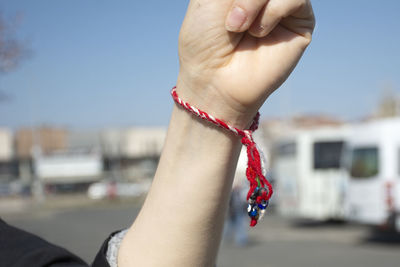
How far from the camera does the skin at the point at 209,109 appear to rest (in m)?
0.96

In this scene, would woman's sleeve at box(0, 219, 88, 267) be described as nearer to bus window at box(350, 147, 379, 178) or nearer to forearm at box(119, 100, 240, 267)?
forearm at box(119, 100, 240, 267)

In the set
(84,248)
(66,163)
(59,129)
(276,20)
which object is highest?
(59,129)

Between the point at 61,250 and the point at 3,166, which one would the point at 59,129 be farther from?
the point at 61,250

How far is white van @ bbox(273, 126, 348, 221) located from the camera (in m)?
15.1

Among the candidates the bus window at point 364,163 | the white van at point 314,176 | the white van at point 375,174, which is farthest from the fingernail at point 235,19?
the white van at point 314,176

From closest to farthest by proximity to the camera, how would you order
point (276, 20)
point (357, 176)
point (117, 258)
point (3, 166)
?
point (276, 20), point (117, 258), point (357, 176), point (3, 166)

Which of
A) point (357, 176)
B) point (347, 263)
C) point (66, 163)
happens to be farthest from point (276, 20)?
point (66, 163)

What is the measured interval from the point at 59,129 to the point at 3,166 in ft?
21.3

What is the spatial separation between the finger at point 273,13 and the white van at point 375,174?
35.4ft

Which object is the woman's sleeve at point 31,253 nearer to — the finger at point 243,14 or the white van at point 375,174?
the finger at point 243,14

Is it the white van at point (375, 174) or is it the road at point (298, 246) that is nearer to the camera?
the road at point (298, 246)

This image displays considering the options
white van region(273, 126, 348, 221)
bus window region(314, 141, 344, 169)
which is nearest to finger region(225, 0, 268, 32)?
white van region(273, 126, 348, 221)

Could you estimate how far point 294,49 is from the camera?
1.00 m

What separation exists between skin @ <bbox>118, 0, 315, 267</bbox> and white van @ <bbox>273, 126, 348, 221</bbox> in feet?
46.3
